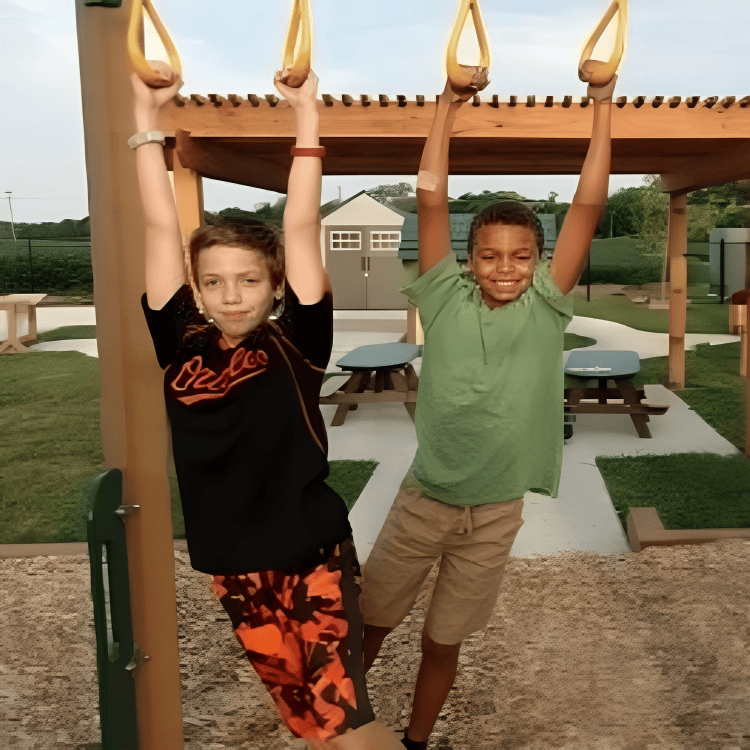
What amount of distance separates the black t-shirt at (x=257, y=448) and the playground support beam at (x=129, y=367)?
396 millimetres

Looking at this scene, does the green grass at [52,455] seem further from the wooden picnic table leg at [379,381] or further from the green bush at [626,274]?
the green bush at [626,274]

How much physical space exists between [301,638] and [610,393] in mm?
6062

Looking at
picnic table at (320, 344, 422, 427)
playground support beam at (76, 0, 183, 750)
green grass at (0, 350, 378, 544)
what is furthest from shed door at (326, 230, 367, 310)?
playground support beam at (76, 0, 183, 750)

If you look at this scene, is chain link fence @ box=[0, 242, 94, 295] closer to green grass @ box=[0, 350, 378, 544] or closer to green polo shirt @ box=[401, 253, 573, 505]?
green grass @ box=[0, 350, 378, 544]

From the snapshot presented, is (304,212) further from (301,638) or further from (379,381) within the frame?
(379,381)

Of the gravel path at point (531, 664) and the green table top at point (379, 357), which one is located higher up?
the green table top at point (379, 357)

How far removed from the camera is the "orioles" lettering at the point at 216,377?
147 centimetres

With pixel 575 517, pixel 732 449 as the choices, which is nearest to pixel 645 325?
pixel 732 449

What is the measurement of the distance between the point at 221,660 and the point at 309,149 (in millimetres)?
2358

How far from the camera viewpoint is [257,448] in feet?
4.77

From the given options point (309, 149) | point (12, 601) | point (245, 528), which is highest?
point (309, 149)

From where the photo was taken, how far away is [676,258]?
8.45 metres

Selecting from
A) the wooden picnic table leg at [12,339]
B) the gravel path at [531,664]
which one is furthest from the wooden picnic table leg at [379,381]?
the wooden picnic table leg at [12,339]

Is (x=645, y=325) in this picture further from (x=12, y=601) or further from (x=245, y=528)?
(x=245, y=528)
